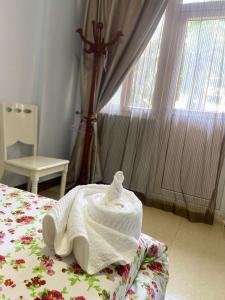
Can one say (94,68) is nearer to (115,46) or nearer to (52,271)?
(115,46)

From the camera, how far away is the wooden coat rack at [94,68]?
2.35 meters

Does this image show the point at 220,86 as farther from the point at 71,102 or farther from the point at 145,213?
the point at 71,102

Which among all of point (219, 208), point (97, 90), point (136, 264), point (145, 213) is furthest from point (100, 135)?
point (136, 264)

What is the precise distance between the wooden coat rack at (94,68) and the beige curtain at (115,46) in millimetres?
47

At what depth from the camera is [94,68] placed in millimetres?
2414

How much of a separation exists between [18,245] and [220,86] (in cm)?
204

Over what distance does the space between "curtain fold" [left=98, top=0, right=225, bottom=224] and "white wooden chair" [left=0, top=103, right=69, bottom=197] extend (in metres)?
0.81

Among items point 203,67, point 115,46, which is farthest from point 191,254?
point 115,46

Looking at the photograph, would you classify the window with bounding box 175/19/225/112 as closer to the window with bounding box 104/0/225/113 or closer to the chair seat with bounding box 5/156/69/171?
the window with bounding box 104/0/225/113

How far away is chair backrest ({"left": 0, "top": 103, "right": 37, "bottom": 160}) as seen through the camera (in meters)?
1.96

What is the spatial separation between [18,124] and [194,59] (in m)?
1.67

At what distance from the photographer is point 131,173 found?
8.47 feet

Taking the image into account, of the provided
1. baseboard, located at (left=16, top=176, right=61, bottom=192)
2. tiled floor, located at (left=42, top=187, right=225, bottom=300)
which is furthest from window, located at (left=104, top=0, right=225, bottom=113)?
baseboard, located at (left=16, top=176, right=61, bottom=192)

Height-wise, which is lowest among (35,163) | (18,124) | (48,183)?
(48,183)
